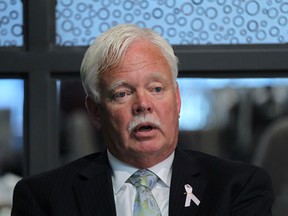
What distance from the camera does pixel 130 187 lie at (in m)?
3.22

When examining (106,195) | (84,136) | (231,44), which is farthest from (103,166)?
(231,44)

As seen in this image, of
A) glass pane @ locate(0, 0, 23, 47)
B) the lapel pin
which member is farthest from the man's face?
glass pane @ locate(0, 0, 23, 47)

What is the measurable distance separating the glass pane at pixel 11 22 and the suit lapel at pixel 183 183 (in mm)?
1192

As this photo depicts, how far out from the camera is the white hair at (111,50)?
3.10 meters

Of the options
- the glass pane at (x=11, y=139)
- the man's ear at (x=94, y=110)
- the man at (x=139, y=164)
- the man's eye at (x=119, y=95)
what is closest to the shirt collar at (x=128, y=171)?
the man at (x=139, y=164)

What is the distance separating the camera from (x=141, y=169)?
318 centimetres

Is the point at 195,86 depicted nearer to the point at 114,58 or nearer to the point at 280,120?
the point at 280,120

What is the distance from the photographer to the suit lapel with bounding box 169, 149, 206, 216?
3.12 metres

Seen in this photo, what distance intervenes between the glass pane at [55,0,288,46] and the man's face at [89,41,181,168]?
99cm

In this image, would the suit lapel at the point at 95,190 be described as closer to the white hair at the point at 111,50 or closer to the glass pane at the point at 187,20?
the white hair at the point at 111,50

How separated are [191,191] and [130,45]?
0.55 meters

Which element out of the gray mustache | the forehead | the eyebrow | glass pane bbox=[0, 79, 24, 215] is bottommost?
glass pane bbox=[0, 79, 24, 215]

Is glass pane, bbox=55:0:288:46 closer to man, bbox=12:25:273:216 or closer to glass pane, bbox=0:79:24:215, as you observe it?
glass pane, bbox=0:79:24:215

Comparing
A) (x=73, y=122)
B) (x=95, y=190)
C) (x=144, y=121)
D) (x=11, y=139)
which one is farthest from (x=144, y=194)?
(x=11, y=139)
